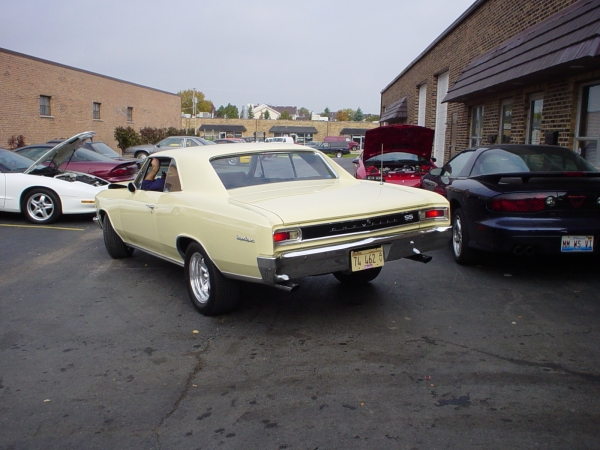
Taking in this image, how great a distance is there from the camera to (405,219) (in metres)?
4.89

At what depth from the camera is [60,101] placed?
99.3 feet

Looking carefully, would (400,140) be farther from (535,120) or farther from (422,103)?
(422,103)

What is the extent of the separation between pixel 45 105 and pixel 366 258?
28.9 m

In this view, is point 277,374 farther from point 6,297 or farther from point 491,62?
point 491,62

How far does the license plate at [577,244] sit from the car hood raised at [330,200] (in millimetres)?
1558

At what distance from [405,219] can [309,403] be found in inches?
80.2

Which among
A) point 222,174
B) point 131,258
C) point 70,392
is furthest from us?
point 131,258

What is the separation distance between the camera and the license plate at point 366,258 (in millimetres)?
4555

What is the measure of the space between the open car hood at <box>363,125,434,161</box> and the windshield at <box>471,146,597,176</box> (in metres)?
4.50

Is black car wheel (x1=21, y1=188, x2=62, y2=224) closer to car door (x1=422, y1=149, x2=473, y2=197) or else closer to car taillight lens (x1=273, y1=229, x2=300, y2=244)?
car door (x1=422, y1=149, x2=473, y2=197)

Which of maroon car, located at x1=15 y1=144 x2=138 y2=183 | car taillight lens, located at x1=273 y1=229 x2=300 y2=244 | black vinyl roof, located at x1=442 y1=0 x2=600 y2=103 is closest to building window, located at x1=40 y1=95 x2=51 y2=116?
maroon car, located at x1=15 y1=144 x2=138 y2=183

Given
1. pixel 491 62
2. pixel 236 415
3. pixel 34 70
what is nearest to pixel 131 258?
pixel 236 415

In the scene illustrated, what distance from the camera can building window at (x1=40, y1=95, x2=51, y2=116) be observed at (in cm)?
2883

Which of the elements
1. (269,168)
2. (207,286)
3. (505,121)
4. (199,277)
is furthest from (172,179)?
(505,121)
